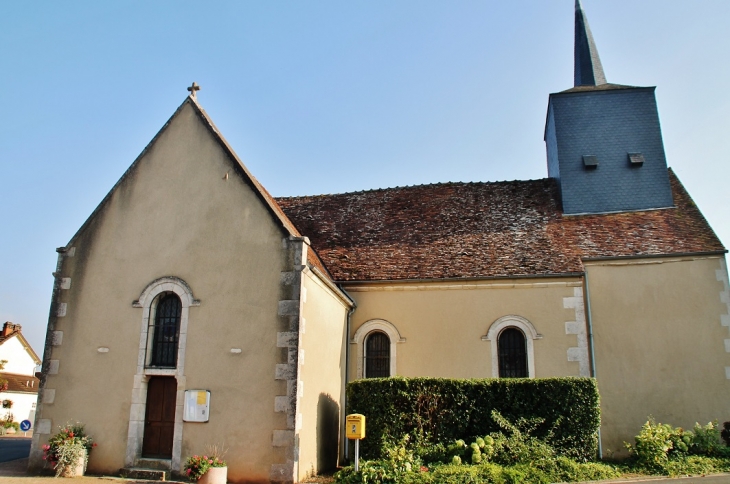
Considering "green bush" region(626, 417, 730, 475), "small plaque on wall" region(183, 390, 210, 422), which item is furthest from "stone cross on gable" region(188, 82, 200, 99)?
"green bush" region(626, 417, 730, 475)

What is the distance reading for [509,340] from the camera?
46.2 feet

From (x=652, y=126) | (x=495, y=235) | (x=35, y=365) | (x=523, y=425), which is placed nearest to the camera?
(x=523, y=425)

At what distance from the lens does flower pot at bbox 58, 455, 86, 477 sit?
11227 mm

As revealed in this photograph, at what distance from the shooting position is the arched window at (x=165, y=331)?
12125 mm

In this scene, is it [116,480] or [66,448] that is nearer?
[116,480]

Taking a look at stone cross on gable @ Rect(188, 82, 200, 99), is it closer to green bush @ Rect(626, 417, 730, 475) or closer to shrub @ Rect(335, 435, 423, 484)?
shrub @ Rect(335, 435, 423, 484)

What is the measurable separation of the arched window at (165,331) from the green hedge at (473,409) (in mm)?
4098

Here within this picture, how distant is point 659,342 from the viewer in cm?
1376

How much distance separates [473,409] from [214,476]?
5.09 meters

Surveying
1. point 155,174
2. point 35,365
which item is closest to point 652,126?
point 155,174

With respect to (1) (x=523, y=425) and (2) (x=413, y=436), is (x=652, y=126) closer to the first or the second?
(1) (x=523, y=425)

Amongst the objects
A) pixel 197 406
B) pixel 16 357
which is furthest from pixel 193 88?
pixel 16 357

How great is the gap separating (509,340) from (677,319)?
4.07 meters

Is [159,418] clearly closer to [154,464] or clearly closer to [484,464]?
[154,464]
